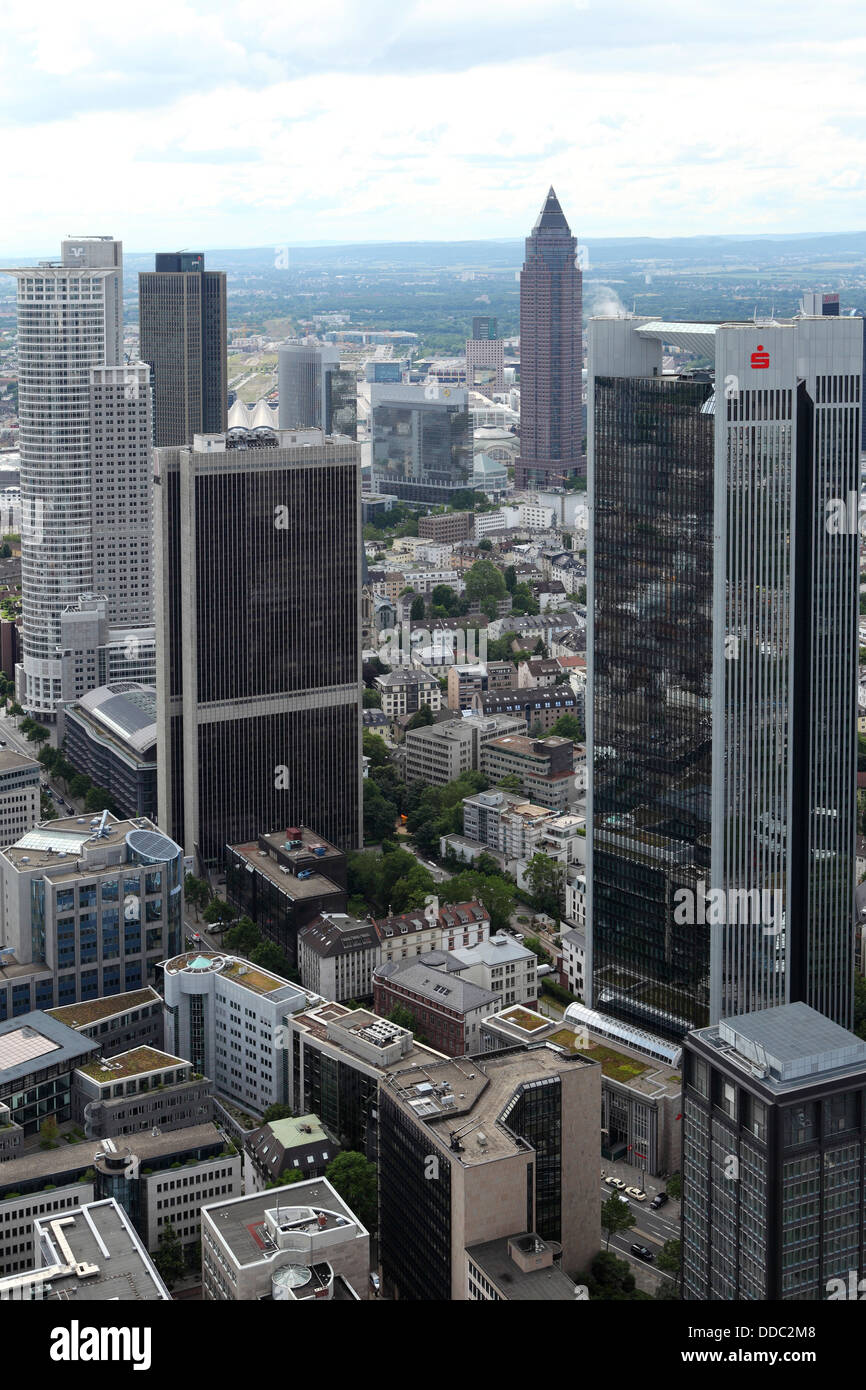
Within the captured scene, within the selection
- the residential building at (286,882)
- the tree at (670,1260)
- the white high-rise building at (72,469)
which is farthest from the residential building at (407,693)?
the tree at (670,1260)

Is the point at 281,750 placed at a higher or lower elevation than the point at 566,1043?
higher

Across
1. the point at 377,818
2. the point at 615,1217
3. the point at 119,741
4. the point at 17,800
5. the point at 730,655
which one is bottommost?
the point at 615,1217

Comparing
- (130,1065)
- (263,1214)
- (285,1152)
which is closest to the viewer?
(263,1214)

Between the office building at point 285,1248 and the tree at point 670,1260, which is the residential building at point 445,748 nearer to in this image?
the tree at point 670,1260

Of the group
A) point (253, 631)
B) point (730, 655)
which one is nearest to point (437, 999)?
point (730, 655)

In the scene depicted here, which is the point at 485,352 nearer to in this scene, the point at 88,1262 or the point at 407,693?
the point at 407,693
